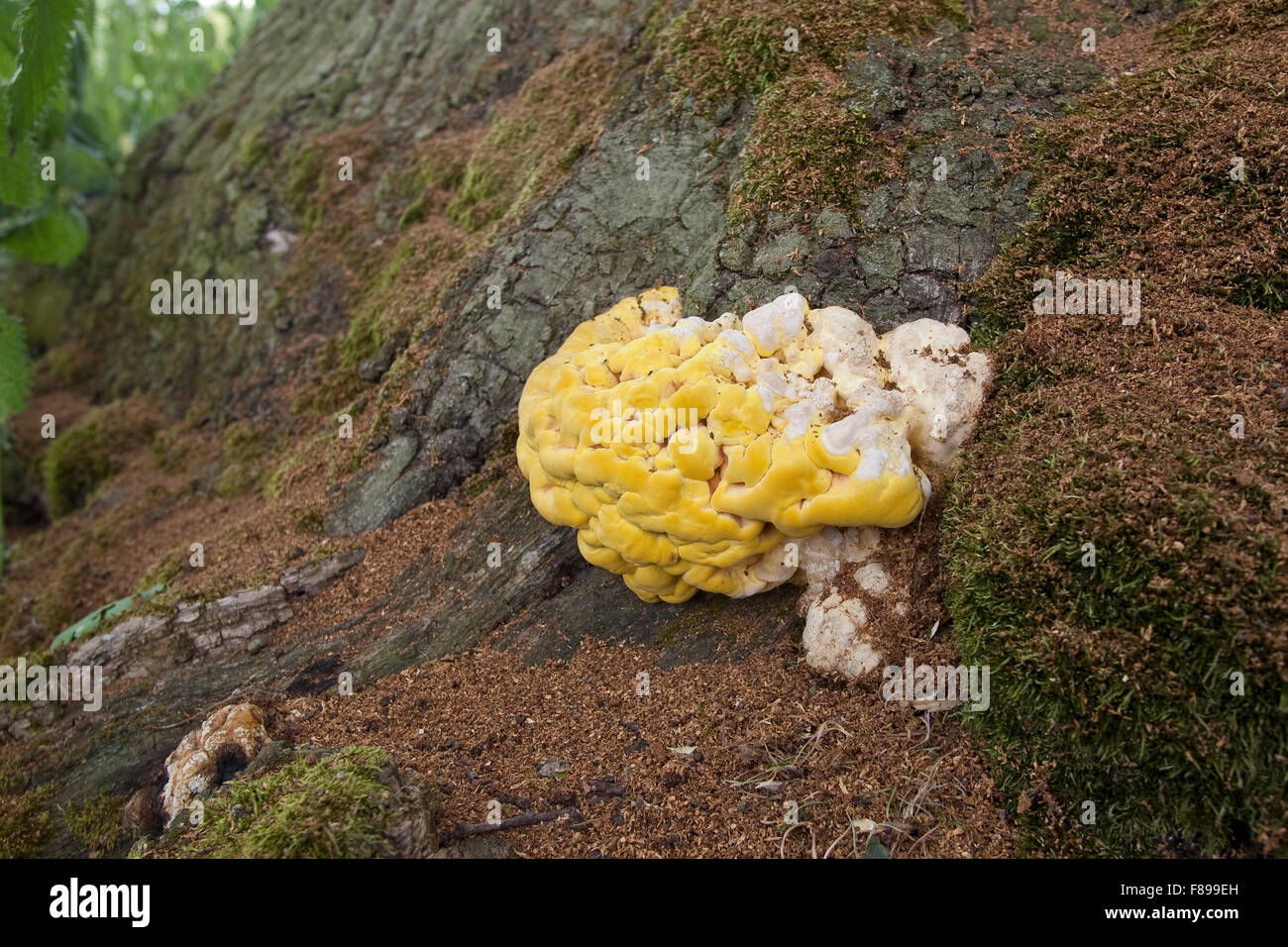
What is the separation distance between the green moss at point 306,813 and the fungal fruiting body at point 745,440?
4.45 ft

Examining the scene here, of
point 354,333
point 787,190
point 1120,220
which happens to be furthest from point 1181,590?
point 354,333

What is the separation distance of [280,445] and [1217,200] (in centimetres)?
578

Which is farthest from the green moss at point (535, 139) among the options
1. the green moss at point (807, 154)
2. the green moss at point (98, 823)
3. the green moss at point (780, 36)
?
the green moss at point (98, 823)

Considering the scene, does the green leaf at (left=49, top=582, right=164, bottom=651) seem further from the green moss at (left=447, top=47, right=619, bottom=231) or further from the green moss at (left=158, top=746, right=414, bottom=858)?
the green moss at (left=447, top=47, right=619, bottom=231)

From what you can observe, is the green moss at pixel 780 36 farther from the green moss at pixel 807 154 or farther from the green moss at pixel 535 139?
the green moss at pixel 535 139

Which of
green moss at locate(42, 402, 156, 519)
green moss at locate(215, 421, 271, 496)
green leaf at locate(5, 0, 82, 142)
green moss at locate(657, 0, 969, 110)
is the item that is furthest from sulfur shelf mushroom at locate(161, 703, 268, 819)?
green leaf at locate(5, 0, 82, 142)

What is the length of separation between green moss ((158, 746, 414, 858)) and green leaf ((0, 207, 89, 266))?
713cm

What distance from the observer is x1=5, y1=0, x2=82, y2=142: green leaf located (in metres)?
6.02

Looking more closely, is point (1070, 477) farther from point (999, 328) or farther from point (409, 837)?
point (409, 837)

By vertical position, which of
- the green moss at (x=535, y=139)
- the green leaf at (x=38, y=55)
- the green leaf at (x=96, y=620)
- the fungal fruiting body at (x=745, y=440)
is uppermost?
the green leaf at (x=38, y=55)

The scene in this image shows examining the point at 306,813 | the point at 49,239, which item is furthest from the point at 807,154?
the point at 49,239

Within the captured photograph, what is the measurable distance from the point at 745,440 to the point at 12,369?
21.9 feet

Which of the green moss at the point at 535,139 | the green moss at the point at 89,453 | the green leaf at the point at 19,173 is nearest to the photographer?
the green moss at the point at 535,139

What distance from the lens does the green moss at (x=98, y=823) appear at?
4.06m
